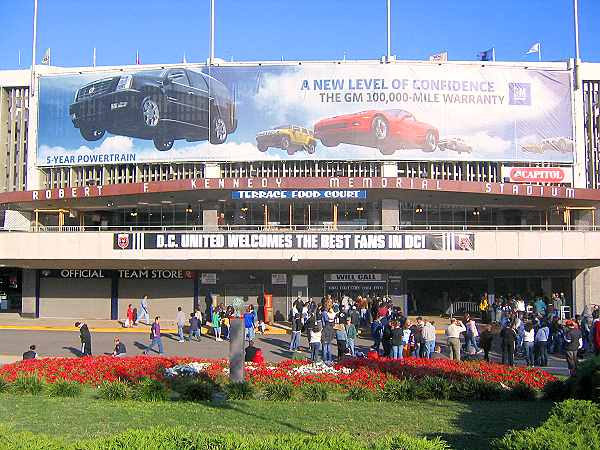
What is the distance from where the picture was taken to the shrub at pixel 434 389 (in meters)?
15.2

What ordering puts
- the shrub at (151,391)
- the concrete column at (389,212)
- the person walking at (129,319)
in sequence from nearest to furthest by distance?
1. the shrub at (151,391)
2. the person walking at (129,319)
3. the concrete column at (389,212)

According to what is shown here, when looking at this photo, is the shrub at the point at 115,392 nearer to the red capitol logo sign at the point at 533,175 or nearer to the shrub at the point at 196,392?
the shrub at the point at 196,392

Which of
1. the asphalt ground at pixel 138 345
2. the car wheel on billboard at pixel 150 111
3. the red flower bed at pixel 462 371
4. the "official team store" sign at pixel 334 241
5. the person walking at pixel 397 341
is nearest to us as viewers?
the red flower bed at pixel 462 371

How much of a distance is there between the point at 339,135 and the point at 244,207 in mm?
6441

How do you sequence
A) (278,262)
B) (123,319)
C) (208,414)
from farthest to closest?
(123,319) → (278,262) → (208,414)

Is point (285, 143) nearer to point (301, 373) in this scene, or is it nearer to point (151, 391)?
point (301, 373)

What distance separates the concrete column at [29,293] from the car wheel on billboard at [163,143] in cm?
964

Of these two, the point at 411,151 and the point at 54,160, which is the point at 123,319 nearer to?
the point at 54,160

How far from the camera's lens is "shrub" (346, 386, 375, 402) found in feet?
49.2

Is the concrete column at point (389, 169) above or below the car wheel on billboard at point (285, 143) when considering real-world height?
below

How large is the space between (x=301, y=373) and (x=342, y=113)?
2438cm

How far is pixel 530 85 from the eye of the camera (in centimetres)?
3947

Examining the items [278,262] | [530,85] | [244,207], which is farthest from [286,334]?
[530,85]

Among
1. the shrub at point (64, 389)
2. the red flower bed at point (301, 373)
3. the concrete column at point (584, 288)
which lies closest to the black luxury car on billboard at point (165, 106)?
the concrete column at point (584, 288)
